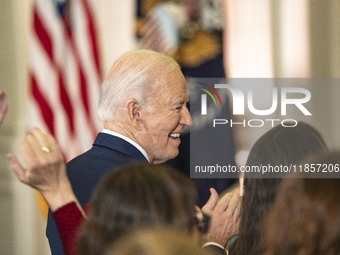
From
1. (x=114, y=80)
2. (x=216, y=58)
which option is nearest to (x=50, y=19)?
(x=216, y=58)

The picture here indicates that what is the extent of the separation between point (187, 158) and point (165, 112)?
204cm

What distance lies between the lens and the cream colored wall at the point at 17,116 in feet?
19.1

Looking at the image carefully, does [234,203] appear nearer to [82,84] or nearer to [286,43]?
[82,84]

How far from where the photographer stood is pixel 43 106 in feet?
17.6

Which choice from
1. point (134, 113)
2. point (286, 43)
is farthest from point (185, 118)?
point (286, 43)

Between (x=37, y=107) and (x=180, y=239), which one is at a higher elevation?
(x=180, y=239)

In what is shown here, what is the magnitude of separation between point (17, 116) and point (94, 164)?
2.83 m

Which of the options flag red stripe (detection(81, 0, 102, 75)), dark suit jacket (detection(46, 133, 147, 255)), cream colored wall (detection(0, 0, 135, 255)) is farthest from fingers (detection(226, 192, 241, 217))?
cream colored wall (detection(0, 0, 135, 255))

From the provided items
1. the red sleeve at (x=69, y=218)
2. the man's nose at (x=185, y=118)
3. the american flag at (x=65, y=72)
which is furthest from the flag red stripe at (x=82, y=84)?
the red sleeve at (x=69, y=218)

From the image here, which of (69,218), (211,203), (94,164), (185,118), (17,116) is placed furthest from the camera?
(17,116)

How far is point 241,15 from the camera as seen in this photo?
5.87 m

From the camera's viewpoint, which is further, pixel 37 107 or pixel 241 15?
pixel 241 15

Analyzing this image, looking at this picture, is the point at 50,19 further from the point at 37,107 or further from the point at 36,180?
the point at 36,180

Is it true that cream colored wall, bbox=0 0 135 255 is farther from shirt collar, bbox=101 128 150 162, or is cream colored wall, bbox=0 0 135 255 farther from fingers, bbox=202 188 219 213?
fingers, bbox=202 188 219 213
